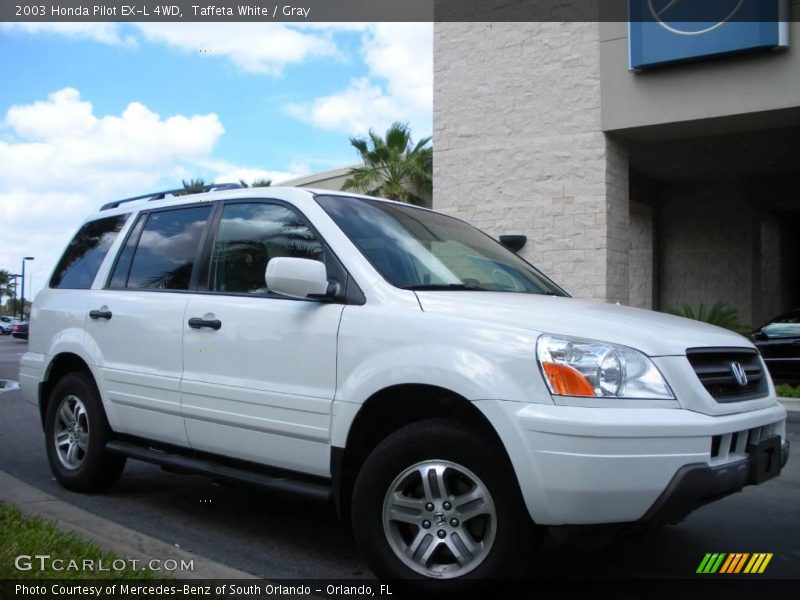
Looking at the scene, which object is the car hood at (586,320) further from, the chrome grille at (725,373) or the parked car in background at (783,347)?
the parked car in background at (783,347)

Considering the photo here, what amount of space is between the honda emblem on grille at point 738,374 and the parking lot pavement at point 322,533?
2.95ft

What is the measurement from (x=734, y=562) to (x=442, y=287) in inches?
80.6

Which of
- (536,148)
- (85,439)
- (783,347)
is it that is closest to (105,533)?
(85,439)

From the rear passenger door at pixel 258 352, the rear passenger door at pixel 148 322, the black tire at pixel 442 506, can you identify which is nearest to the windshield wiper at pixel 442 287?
the rear passenger door at pixel 258 352

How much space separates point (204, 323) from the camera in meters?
4.41

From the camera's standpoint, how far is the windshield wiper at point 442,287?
3838mm

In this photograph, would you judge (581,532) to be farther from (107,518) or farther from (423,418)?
(107,518)

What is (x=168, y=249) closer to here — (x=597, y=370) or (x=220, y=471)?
(x=220, y=471)

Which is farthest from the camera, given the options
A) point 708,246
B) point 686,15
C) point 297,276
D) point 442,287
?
point 708,246

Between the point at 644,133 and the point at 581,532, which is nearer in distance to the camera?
the point at 581,532

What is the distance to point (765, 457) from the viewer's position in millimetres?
3500

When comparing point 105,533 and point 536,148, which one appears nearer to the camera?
point 105,533

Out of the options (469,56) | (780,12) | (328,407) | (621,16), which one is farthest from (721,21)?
(328,407)

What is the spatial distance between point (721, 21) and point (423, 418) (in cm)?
1192
